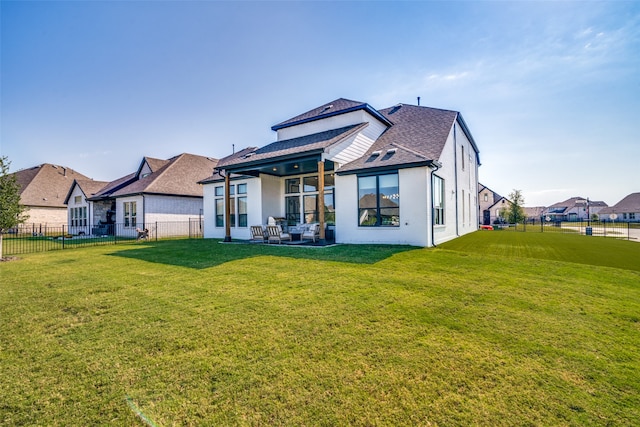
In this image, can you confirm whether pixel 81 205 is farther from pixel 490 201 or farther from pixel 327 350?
pixel 490 201

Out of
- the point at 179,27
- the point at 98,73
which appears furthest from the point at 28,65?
the point at 179,27

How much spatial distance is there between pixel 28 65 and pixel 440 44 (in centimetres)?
1698

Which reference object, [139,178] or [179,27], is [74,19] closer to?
[179,27]

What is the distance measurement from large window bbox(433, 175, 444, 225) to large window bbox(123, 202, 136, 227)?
21670 mm

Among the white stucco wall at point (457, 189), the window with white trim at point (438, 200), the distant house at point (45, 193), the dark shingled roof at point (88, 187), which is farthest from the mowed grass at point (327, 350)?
the distant house at point (45, 193)

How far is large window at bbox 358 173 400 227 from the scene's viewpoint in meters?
12.0

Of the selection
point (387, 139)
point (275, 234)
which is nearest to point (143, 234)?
point (275, 234)

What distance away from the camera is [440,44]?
1152 centimetres

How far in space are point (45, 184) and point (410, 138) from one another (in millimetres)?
39441

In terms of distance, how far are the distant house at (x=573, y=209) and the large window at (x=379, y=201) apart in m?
85.2

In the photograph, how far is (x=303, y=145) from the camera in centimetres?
1380

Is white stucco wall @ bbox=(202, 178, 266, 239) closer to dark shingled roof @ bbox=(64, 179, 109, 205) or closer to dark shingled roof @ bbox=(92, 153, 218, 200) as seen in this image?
dark shingled roof @ bbox=(92, 153, 218, 200)

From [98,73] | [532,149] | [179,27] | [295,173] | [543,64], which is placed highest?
[179,27]

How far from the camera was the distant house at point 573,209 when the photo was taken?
3110 inches
